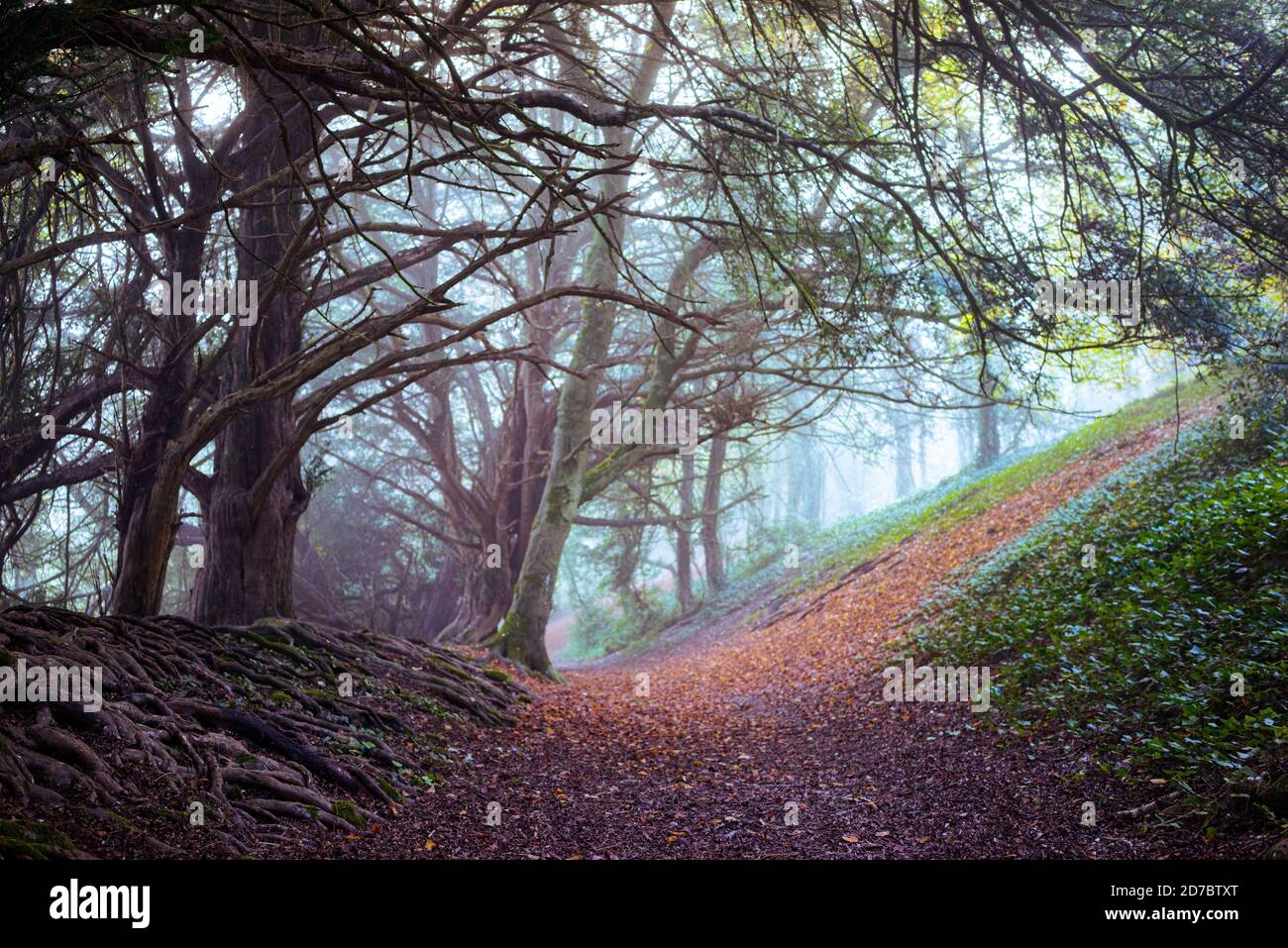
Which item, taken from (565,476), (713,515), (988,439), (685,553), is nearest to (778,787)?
(565,476)

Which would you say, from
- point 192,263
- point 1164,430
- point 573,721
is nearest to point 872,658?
point 573,721

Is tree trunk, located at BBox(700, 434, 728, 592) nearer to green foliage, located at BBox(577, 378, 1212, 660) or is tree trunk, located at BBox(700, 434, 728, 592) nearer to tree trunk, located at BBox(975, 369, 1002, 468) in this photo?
green foliage, located at BBox(577, 378, 1212, 660)

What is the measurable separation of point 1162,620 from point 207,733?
5.97 m

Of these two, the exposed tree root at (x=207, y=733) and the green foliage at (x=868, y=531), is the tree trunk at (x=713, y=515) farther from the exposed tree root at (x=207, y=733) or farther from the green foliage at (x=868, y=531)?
the exposed tree root at (x=207, y=733)

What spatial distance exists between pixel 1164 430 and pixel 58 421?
12.9 meters

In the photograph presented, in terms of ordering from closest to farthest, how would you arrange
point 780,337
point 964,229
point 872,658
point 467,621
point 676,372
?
1. point 964,229
2. point 872,658
3. point 780,337
4. point 676,372
5. point 467,621

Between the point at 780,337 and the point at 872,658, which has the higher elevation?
the point at 780,337

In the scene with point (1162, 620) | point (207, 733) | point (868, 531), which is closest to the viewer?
point (207, 733)

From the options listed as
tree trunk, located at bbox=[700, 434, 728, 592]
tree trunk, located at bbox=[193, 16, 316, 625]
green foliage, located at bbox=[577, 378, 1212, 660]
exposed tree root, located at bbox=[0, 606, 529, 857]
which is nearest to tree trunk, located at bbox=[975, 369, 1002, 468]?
green foliage, located at bbox=[577, 378, 1212, 660]

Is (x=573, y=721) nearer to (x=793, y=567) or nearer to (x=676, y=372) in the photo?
(x=676, y=372)

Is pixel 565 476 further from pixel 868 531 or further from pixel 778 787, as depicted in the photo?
pixel 868 531

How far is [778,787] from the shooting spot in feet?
20.7

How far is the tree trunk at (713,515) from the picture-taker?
19172mm

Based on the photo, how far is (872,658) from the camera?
9852mm
